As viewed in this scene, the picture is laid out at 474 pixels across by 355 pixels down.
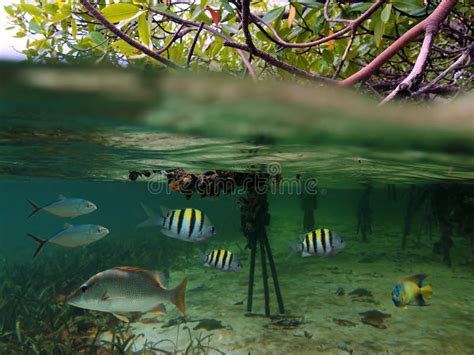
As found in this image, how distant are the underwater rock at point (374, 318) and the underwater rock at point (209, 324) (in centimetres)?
420

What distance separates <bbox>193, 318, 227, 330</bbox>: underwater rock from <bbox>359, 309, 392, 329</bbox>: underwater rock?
4.20 metres

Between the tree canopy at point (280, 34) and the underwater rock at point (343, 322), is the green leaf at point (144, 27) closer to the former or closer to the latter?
the tree canopy at point (280, 34)

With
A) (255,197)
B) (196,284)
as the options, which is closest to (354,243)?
(196,284)

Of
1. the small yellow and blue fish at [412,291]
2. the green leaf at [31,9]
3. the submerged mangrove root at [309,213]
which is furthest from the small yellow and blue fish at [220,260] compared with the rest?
the submerged mangrove root at [309,213]

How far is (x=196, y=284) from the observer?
1573 centimetres

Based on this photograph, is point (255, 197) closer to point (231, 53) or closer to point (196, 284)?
point (231, 53)

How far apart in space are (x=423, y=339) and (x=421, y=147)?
546 centimetres

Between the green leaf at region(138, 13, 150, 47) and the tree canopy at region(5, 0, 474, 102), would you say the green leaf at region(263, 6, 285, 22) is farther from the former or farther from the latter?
the green leaf at region(138, 13, 150, 47)

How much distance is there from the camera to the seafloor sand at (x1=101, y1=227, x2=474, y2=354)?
361 inches

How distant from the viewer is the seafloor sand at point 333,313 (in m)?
9.17

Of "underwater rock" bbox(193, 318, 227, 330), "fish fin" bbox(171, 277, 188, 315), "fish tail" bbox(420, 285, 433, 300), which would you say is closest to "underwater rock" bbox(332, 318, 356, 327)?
"underwater rock" bbox(193, 318, 227, 330)

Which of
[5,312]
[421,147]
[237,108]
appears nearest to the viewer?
[237,108]

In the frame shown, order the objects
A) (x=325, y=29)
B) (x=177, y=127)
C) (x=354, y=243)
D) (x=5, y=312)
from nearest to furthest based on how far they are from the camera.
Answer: (x=325, y=29) → (x=177, y=127) → (x=5, y=312) → (x=354, y=243)

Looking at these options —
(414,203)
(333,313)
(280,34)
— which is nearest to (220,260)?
(333,313)
